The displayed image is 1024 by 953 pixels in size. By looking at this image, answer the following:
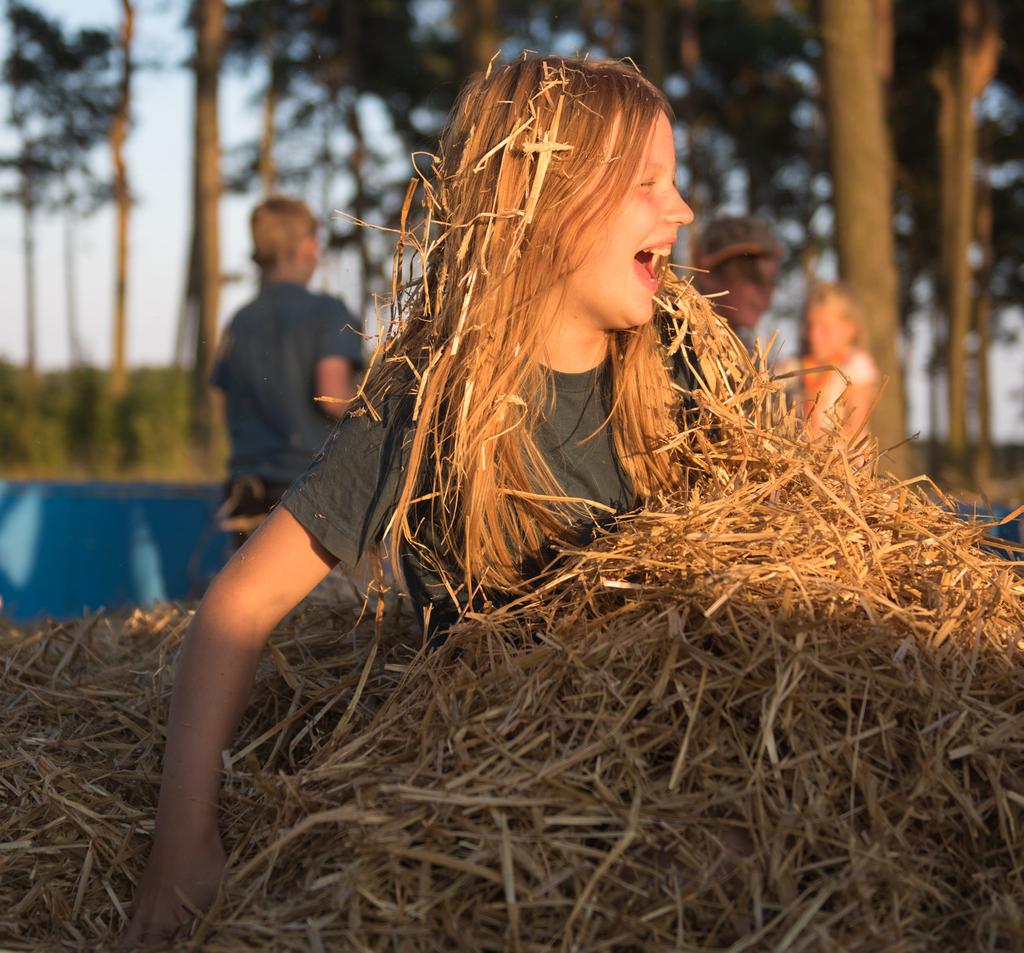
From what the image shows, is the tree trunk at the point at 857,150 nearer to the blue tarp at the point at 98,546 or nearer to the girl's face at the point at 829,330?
the girl's face at the point at 829,330

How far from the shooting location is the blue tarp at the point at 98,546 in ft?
18.5

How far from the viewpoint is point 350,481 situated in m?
1.95

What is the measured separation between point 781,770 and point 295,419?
3.44 metres

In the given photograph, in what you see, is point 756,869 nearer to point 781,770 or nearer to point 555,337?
point 781,770

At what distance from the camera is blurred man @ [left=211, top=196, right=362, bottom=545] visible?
4688 millimetres

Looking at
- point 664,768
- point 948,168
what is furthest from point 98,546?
point 948,168

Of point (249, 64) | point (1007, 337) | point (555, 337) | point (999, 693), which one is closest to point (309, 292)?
point (555, 337)

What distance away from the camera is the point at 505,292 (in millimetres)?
2064

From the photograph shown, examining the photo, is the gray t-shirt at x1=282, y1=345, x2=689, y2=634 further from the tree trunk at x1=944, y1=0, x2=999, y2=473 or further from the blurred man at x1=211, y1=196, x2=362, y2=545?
the tree trunk at x1=944, y1=0, x2=999, y2=473

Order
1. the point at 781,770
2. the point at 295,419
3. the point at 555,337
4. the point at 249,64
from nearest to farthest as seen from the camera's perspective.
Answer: the point at 781,770 → the point at 555,337 → the point at 295,419 → the point at 249,64

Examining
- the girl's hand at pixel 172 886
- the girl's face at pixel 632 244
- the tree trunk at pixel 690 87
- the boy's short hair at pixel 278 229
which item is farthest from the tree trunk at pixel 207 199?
the girl's hand at pixel 172 886

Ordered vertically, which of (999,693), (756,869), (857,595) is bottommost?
(756,869)

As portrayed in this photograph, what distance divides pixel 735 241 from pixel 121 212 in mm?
16854

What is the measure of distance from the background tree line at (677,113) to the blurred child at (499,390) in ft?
36.4
